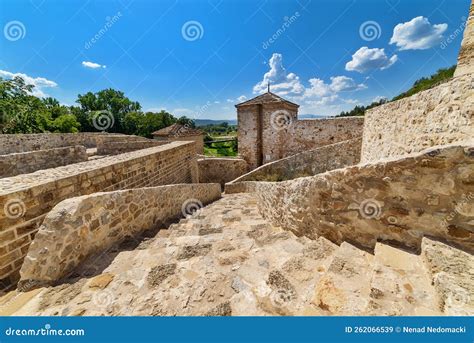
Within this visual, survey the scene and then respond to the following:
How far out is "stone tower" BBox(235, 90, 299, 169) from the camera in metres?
14.0

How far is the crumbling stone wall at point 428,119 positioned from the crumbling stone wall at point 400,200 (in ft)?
3.33

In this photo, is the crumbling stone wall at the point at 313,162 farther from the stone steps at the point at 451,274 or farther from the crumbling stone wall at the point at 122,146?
the stone steps at the point at 451,274

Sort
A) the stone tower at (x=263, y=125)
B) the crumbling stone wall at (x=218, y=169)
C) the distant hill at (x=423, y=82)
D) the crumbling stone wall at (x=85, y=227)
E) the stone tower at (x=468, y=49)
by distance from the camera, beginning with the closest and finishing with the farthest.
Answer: the crumbling stone wall at (x=85, y=227)
the stone tower at (x=468, y=49)
the crumbling stone wall at (x=218, y=169)
the stone tower at (x=263, y=125)
the distant hill at (x=423, y=82)

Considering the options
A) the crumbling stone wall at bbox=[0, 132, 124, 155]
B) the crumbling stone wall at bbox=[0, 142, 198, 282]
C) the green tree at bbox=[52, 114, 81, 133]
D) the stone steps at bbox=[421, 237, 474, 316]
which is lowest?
the stone steps at bbox=[421, 237, 474, 316]

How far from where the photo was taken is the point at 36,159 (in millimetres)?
7246

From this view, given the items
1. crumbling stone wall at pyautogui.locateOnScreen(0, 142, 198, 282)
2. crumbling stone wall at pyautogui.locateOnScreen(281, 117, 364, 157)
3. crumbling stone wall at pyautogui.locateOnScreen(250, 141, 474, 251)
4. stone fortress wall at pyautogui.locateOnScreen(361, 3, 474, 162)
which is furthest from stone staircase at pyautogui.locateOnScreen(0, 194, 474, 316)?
crumbling stone wall at pyautogui.locateOnScreen(281, 117, 364, 157)

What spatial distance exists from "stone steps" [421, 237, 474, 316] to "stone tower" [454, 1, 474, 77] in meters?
8.20

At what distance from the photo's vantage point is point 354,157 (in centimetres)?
984

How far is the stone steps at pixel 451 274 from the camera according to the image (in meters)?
1.24

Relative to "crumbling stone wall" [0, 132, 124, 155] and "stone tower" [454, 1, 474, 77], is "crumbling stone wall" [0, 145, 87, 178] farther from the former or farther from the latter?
"stone tower" [454, 1, 474, 77]

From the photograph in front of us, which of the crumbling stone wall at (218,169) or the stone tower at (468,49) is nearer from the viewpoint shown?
the stone tower at (468,49)

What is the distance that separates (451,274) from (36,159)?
10.8 metres

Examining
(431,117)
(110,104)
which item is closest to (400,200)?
(431,117)

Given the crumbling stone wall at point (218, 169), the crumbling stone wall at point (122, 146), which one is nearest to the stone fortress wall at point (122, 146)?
the crumbling stone wall at point (122, 146)
